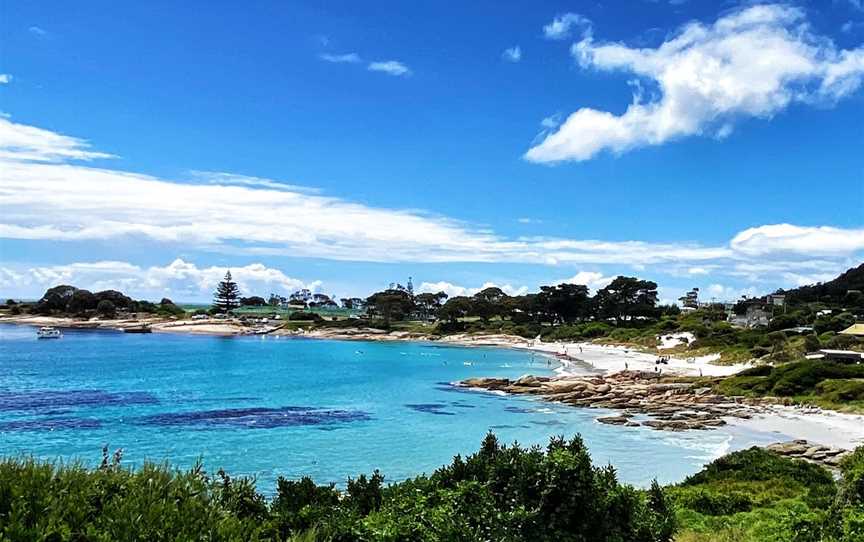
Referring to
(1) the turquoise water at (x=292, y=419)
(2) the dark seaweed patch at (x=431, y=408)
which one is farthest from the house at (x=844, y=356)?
(2) the dark seaweed patch at (x=431, y=408)

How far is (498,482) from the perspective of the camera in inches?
358

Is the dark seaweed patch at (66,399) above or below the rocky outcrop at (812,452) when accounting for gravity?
below

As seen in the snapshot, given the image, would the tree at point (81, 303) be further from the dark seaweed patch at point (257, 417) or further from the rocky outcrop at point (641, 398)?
the dark seaweed patch at point (257, 417)

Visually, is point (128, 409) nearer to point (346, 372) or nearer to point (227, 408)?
point (227, 408)

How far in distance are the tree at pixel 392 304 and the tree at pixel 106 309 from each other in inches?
2448

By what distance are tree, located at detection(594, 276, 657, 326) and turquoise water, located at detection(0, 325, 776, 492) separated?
45.2 metres

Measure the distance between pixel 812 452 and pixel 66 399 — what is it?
46.0 meters

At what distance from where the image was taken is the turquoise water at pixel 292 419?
29.0 metres

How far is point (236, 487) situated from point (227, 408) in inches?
1571

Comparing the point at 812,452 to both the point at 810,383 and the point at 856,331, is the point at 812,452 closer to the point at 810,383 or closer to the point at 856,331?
the point at 810,383

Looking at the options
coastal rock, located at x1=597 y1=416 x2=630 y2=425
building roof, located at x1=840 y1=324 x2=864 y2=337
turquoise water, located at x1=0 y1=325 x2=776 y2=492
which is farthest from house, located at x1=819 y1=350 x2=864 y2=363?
coastal rock, located at x1=597 y1=416 x2=630 y2=425

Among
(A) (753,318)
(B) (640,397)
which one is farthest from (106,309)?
(B) (640,397)

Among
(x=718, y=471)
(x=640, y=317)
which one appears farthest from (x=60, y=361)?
(x=640, y=317)

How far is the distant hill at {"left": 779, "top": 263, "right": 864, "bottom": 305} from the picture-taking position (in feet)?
385
